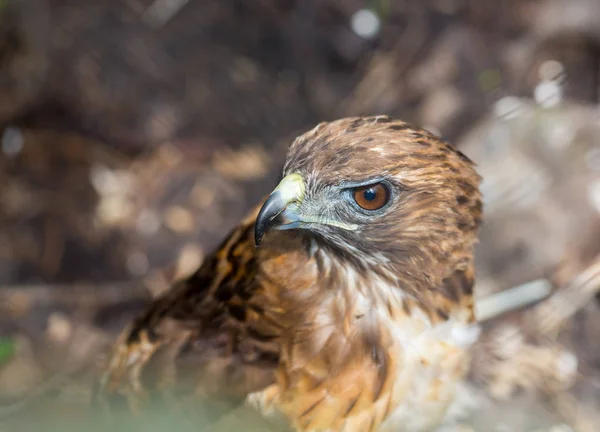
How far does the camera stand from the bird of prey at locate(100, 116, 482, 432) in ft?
7.82

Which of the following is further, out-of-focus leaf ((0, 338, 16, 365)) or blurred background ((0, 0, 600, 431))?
blurred background ((0, 0, 600, 431))

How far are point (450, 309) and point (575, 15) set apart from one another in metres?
3.46

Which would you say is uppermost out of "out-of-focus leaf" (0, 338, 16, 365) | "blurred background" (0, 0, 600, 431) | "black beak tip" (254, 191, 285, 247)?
"blurred background" (0, 0, 600, 431)

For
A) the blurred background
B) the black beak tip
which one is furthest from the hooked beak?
the blurred background

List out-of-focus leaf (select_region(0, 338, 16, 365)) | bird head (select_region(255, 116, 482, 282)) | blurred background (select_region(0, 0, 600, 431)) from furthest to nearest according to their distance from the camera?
blurred background (select_region(0, 0, 600, 431))
out-of-focus leaf (select_region(0, 338, 16, 365))
bird head (select_region(255, 116, 482, 282))

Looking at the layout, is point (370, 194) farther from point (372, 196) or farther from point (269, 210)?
point (269, 210)

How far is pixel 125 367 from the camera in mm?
3316

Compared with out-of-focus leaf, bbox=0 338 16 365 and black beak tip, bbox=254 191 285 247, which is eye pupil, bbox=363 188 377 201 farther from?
out-of-focus leaf, bbox=0 338 16 365

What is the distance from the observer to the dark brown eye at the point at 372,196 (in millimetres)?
2360

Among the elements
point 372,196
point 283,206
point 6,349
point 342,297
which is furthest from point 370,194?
point 6,349

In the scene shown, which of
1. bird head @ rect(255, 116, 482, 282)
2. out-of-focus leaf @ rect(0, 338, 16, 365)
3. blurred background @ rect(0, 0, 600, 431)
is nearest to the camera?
bird head @ rect(255, 116, 482, 282)

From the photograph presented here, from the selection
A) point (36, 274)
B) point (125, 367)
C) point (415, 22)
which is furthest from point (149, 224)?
point (415, 22)

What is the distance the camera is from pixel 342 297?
2.75m

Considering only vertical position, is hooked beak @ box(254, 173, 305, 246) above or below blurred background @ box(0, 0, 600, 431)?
below
